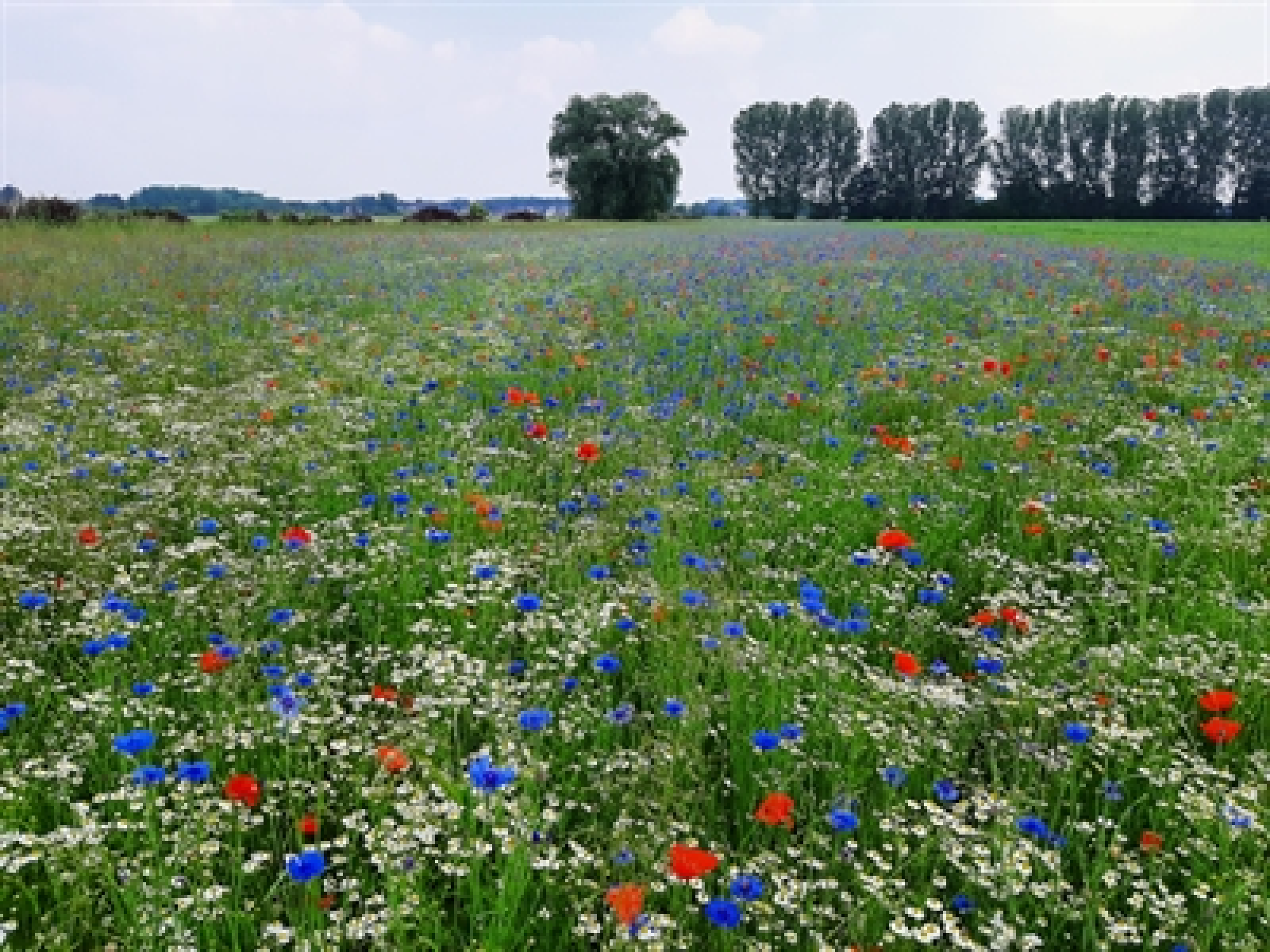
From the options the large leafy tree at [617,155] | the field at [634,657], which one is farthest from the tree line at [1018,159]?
the field at [634,657]

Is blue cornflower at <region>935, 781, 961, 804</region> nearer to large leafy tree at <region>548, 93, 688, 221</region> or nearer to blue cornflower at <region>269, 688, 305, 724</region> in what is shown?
blue cornflower at <region>269, 688, 305, 724</region>

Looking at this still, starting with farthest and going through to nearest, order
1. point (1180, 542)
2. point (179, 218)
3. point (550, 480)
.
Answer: point (179, 218), point (550, 480), point (1180, 542)

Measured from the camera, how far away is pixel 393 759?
2.16 m

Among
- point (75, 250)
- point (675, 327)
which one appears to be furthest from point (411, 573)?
point (75, 250)

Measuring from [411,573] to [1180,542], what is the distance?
3.54m

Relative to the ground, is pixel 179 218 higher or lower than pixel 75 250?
higher

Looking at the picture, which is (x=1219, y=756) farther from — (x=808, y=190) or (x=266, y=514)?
(x=808, y=190)

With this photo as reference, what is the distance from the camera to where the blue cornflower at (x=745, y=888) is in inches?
70.9

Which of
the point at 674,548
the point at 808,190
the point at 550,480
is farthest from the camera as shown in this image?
the point at 808,190

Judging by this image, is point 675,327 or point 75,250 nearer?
point 675,327

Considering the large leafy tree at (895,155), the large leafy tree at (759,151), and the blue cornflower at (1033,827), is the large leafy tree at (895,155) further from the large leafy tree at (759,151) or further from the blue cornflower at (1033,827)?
the blue cornflower at (1033,827)

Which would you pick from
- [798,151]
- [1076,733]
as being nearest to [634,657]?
[1076,733]

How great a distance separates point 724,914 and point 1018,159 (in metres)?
95.8

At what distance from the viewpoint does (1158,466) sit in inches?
184
